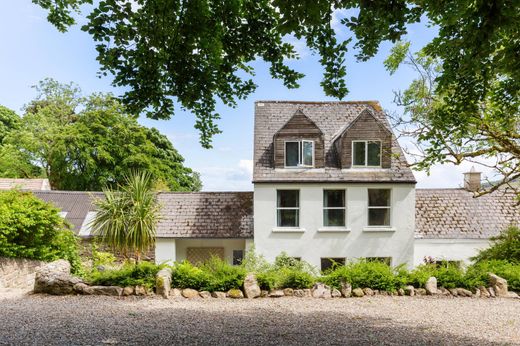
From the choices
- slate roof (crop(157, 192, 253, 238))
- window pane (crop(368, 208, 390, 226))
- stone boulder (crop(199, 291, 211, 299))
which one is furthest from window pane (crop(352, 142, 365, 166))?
stone boulder (crop(199, 291, 211, 299))

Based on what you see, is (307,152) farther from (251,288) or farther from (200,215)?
(251,288)

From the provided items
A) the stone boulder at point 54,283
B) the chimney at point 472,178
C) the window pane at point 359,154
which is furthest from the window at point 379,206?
the stone boulder at point 54,283

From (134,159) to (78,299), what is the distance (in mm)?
22224

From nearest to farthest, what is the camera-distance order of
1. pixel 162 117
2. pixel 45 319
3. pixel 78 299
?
pixel 162 117, pixel 45 319, pixel 78 299

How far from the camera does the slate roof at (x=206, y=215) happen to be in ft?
55.1

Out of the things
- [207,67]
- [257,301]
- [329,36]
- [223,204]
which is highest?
[329,36]

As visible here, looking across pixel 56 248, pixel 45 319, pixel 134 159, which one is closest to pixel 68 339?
pixel 45 319

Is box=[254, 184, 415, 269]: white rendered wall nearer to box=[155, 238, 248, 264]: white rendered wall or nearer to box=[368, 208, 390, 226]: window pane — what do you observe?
box=[368, 208, 390, 226]: window pane

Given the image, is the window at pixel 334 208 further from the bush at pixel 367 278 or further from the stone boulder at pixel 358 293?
the stone boulder at pixel 358 293

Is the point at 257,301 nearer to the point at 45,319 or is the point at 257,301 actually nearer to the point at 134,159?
the point at 45,319

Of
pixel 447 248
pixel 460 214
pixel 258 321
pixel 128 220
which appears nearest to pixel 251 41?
pixel 258 321

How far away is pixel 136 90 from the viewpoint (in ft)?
14.7

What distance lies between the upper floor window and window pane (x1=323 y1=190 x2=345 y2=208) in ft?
5.03

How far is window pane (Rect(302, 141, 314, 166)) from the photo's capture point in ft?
55.5
